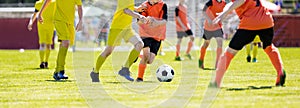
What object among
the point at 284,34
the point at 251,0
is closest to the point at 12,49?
the point at 284,34

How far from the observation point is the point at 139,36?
1259 centimetres

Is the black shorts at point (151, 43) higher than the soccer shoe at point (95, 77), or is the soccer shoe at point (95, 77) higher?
the black shorts at point (151, 43)

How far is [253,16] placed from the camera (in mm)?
10859

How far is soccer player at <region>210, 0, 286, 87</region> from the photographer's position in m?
10.7

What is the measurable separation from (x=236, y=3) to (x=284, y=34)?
1981 cm

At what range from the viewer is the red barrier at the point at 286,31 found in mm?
29453

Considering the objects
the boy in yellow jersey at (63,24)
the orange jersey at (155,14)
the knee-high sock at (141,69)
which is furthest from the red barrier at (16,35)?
the knee-high sock at (141,69)

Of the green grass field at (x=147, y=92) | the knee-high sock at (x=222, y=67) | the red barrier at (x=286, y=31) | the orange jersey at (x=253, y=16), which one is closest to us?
the green grass field at (x=147, y=92)

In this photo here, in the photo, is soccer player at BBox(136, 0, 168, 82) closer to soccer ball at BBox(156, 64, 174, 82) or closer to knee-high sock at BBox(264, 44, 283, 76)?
soccer ball at BBox(156, 64, 174, 82)

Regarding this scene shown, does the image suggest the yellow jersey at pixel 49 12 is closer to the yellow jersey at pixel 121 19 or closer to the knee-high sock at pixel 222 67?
the yellow jersey at pixel 121 19

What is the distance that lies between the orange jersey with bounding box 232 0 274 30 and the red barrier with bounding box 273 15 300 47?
733 inches

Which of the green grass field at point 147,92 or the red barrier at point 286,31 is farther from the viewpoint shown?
the red barrier at point 286,31

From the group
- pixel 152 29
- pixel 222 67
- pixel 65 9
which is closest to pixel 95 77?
pixel 152 29

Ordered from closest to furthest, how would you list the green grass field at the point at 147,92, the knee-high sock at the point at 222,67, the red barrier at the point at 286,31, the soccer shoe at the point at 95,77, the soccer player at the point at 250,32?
the green grass field at the point at 147,92, the knee-high sock at the point at 222,67, the soccer player at the point at 250,32, the soccer shoe at the point at 95,77, the red barrier at the point at 286,31
